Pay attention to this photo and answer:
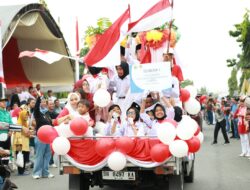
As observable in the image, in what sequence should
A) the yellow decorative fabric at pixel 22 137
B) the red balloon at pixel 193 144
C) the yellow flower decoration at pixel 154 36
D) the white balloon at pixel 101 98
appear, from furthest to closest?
1. the yellow decorative fabric at pixel 22 137
2. the yellow flower decoration at pixel 154 36
3. the white balloon at pixel 101 98
4. the red balloon at pixel 193 144

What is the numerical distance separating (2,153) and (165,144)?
2.36 m

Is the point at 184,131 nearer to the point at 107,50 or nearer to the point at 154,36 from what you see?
the point at 107,50

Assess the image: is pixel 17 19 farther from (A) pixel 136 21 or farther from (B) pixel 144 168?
(B) pixel 144 168

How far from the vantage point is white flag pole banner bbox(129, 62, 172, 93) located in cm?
822

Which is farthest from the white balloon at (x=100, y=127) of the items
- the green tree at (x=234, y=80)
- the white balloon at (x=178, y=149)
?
the green tree at (x=234, y=80)

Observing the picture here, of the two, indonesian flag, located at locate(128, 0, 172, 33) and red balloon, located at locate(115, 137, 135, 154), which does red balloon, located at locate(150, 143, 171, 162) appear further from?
indonesian flag, located at locate(128, 0, 172, 33)

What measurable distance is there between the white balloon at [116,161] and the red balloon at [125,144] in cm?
9

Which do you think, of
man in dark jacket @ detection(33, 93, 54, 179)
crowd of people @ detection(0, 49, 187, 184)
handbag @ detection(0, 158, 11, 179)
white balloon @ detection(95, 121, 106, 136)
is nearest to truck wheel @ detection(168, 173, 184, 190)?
crowd of people @ detection(0, 49, 187, 184)

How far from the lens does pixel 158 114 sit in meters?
8.32

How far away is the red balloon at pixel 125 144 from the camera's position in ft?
25.0

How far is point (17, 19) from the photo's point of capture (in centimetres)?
2153

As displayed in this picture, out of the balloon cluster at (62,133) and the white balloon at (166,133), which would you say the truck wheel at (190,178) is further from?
the balloon cluster at (62,133)

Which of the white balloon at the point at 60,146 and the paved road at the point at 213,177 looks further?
the paved road at the point at 213,177

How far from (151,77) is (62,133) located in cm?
167
